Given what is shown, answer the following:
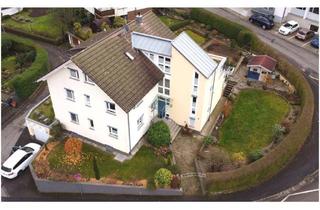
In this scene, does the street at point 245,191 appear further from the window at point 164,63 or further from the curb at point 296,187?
the window at point 164,63

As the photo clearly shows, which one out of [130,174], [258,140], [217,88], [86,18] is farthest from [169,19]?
[130,174]

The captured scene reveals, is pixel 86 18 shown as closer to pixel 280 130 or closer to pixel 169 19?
pixel 169 19

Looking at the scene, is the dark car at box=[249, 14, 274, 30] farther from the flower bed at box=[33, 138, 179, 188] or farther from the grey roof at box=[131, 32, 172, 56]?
the flower bed at box=[33, 138, 179, 188]

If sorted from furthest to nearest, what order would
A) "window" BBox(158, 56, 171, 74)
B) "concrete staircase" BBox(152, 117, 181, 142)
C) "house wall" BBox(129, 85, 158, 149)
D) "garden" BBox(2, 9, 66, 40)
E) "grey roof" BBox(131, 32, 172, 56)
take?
1. "garden" BBox(2, 9, 66, 40)
2. "concrete staircase" BBox(152, 117, 181, 142)
3. "window" BBox(158, 56, 171, 74)
4. "grey roof" BBox(131, 32, 172, 56)
5. "house wall" BBox(129, 85, 158, 149)

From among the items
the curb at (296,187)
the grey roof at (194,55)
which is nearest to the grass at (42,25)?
the grey roof at (194,55)

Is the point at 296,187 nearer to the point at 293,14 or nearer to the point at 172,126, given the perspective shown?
the point at 172,126

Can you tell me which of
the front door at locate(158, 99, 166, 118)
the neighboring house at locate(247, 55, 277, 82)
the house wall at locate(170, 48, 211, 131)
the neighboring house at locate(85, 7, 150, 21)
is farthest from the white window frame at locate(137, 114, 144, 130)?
the neighboring house at locate(85, 7, 150, 21)
